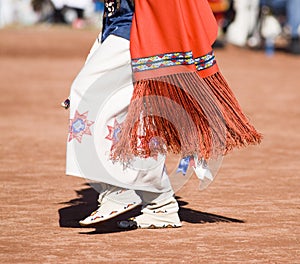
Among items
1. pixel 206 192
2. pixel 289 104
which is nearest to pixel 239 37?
pixel 289 104

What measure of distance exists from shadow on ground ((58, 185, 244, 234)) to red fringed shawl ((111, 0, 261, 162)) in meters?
0.68

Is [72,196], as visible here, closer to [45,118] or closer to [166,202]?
[166,202]

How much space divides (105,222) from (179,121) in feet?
2.94

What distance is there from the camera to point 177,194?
267 inches

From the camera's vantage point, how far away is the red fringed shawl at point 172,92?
203 inches

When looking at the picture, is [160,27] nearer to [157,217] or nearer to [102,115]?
[102,115]

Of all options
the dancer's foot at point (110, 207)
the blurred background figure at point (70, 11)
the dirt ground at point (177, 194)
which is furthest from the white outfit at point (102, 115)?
the blurred background figure at point (70, 11)

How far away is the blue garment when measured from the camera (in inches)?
209

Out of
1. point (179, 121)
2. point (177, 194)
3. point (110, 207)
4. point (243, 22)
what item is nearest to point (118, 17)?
point (179, 121)

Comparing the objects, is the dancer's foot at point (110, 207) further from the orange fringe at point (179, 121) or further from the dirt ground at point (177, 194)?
the orange fringe at point (179, 121)

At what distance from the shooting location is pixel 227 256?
492cm

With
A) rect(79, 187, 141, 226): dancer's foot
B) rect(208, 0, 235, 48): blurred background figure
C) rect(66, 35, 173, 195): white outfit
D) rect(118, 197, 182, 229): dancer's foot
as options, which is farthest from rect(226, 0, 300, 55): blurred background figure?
rect(66, 35, 173, 195): white outfit

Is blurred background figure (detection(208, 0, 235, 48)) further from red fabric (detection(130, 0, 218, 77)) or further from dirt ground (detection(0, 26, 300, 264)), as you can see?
red fabric (detection(130, 0, 218, 77))

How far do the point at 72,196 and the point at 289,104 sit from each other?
6.71m
